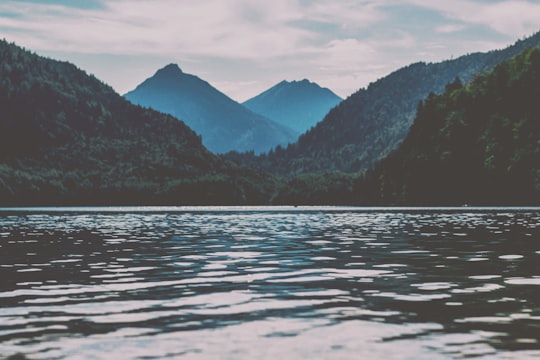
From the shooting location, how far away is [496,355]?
49.0ft

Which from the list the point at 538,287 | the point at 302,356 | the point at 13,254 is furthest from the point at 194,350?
the point at 13,254

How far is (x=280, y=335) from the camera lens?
1702 centimetres

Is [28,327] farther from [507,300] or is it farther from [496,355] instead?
[507,300]

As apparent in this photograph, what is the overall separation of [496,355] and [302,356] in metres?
3.88

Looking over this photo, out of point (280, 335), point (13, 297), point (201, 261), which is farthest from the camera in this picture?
point (201, 261)

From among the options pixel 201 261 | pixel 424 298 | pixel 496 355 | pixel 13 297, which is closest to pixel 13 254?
pixel 201 261

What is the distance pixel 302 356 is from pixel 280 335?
2317mm

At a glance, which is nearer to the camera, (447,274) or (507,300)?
(507,300)

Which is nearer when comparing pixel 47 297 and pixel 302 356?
pixel 302 356

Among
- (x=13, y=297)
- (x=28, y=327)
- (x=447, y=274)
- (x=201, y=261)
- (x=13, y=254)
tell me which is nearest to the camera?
(x=28, y=327)

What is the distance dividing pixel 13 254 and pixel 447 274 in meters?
25.6

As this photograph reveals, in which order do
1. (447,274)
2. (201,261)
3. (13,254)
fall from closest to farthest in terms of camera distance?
(447,274), (201,261), (13,254)

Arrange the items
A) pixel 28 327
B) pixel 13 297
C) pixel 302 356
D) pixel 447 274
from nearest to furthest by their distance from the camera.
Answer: pixel 302 356
pixel 28 327
pixel 13 297
pixel 447 274

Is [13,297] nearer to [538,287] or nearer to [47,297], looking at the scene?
[47,297]
